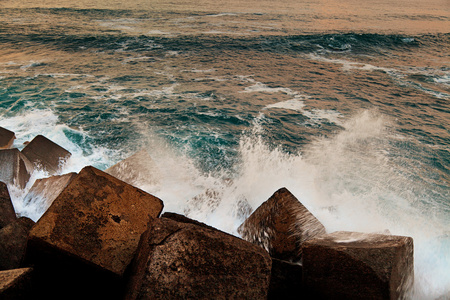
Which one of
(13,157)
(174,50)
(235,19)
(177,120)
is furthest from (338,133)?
(235,19)

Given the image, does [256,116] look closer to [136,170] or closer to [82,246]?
[136,170]

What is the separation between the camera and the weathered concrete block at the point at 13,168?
495 centimetres

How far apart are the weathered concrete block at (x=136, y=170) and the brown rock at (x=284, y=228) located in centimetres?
224

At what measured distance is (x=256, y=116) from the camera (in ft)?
29.8

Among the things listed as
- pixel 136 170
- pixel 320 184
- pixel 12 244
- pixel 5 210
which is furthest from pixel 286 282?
pixel 320 184

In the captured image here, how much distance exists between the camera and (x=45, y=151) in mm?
5934

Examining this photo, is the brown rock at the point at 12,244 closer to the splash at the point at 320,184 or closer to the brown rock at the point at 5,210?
the brown rock at the point at 5,210

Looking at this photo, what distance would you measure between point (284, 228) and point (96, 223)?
6.17 ft

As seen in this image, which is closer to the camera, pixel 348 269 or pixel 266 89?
pixel 348 269

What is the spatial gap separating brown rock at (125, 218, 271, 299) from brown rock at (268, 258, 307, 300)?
744mm

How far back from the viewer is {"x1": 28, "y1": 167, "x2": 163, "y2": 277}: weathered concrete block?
7.85 ft

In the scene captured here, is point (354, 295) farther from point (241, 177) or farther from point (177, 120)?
point (177, 120)

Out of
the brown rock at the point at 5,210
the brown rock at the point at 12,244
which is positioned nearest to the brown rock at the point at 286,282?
the brown rock at the point at 12,244

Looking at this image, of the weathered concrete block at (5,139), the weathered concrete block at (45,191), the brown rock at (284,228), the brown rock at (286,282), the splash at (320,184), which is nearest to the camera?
the brown rock at (286,282)
